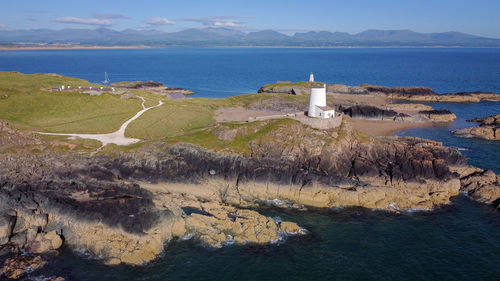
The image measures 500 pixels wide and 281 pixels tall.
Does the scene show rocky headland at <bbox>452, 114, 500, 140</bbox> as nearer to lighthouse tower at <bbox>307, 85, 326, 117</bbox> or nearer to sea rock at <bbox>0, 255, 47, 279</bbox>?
lighthouse tower at <bbox>307, 85, 326, 117</bbox>

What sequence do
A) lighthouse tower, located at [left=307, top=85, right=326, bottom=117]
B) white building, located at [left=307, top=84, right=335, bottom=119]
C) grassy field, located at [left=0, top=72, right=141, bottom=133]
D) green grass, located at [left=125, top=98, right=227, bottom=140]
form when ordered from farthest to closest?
1. grassy field, located at [left=0, top=72, right=141, bottom=133]
2. green grass, located at [left=125, top=98, right=227, bottom=140]
3. lighthouse tower, located at [left=307, top=85, right=326, bottom=117]
4. white building, located at [left=307, top=84, right=335, bottom=119]

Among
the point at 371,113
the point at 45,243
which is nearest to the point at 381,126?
the point at 371,113

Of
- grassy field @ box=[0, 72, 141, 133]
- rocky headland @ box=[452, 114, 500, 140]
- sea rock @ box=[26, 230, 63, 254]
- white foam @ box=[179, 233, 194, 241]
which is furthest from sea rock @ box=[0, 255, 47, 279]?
rocky headland @ box=[452, 114, 500, 140]

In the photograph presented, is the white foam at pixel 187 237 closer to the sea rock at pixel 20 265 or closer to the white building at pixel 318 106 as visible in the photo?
the sea rock at pixel 20 265

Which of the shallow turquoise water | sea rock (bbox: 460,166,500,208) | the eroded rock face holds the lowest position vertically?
sea rock (bbox: 460,166,500,208)

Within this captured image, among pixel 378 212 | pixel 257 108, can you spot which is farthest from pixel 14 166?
pixel 257 108

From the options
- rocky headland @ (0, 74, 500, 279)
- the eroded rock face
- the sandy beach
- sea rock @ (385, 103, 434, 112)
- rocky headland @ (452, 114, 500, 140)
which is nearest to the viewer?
rocky headland @ (0, 74, 500, 279)

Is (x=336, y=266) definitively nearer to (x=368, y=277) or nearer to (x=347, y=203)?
(x=368, y=277)
